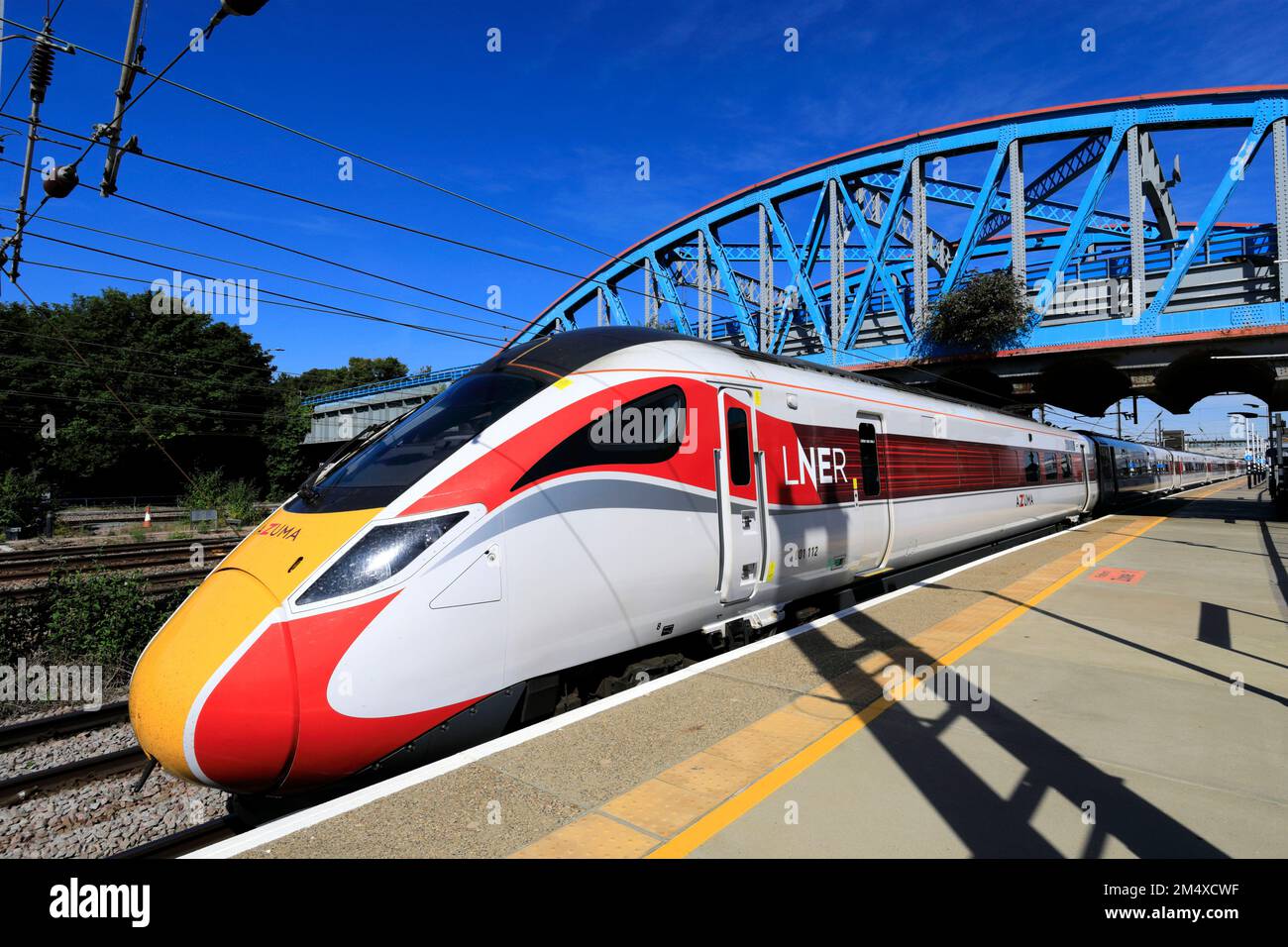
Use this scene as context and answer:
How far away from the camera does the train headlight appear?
381 centimetres

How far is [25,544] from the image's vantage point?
20906mm

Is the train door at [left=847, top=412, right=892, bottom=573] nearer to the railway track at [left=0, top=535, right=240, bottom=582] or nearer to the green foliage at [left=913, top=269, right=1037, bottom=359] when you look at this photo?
the railway track at [left=0, top=535, right=240, bottom=582]

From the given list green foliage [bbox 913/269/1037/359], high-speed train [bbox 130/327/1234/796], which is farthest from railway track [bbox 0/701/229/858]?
green foliage [bbox 913/269/1037/359]

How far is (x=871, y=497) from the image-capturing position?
8586 millimetres

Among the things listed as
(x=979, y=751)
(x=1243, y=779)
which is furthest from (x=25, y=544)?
(x=1243, y=779)

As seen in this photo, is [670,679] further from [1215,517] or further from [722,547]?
[1215,517]

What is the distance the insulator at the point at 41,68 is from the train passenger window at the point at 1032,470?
1801cm

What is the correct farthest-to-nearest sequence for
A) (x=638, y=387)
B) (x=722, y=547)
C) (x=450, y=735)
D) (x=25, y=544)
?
(x=25, y=544) < (x=722, y=547) < (x=638, y=387) < (x=450, y=735)

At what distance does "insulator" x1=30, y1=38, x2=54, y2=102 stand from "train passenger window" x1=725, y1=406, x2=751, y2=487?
8.80m

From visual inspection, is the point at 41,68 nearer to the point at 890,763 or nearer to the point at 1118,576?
the point at 890,763

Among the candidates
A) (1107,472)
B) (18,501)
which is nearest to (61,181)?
(18,501)

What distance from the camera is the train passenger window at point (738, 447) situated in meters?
6.19

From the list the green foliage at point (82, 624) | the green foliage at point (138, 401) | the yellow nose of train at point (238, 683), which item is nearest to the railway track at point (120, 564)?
the green foliage at point (82, 624)
